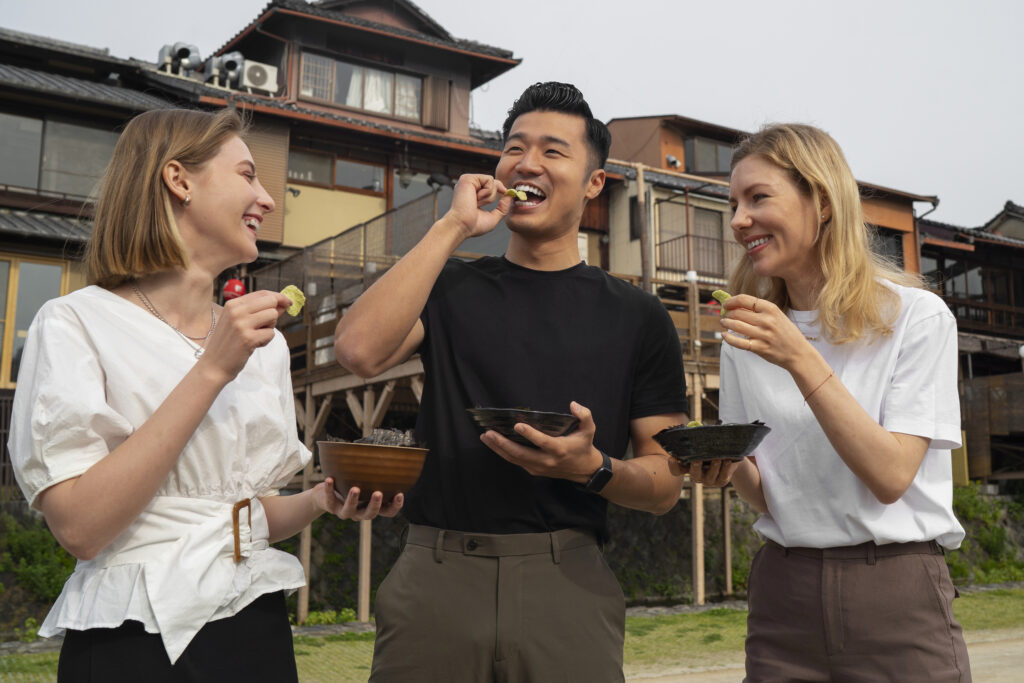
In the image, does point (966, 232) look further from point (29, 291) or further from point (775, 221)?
point (775, 221)

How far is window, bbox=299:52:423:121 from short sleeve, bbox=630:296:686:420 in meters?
18.0

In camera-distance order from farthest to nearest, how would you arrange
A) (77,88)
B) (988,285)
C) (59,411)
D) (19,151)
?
1. (988,285)
2. (77,88)
3. (19,151)
4. (59,411)

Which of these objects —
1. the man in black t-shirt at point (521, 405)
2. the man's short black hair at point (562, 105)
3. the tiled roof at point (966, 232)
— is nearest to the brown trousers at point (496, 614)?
the man in black t-shirt at point (521, 405)

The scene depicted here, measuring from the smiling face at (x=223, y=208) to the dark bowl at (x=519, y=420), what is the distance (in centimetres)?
82

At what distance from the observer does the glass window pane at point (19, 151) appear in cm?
1538

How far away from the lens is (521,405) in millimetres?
2502

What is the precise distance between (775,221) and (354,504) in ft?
4.60

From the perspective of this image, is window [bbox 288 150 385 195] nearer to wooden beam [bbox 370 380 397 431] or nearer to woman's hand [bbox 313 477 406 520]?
wooden beam [bbox 370 380 397 431]

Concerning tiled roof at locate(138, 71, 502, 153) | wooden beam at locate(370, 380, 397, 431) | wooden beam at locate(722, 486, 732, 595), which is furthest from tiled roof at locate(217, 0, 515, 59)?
wooden beam at locate(722, 486, 732, 595)

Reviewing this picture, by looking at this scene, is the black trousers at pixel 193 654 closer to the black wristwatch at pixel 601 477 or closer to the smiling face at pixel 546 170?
the black wristwatch at pixel 601 477

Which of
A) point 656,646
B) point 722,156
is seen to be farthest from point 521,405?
point 722,156

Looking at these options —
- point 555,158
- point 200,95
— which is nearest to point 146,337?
point 555,158

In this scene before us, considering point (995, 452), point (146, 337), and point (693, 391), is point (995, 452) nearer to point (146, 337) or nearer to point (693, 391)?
point (693, 391)

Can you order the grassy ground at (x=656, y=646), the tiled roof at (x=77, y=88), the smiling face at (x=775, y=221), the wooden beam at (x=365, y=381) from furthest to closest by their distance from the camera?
the tiled roof at (x=77, y=88), the wooden beam at (x=365, y=381), the grassy ground at (x=656, y=646), the smiling face at (x=775, y=221)
